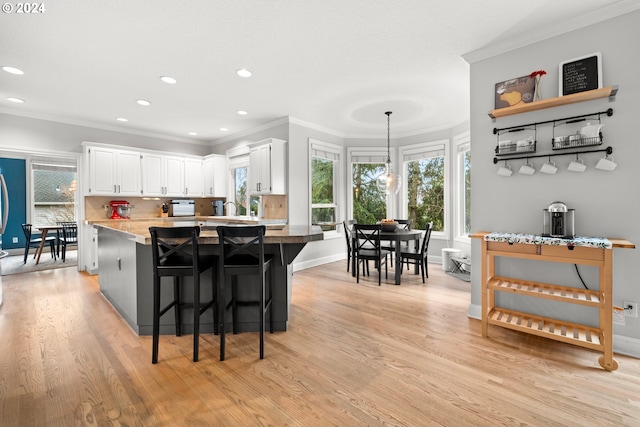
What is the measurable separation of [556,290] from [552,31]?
2191mm

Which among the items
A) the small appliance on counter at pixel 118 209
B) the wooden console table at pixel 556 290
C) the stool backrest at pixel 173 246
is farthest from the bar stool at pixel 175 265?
the small appliance on counter at pixel 118 209

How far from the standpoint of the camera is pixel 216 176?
6.55m

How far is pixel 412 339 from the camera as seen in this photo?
2604 millimetres

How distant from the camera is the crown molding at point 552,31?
2.30 metres

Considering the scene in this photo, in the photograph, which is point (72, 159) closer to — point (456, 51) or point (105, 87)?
point (105, 87)

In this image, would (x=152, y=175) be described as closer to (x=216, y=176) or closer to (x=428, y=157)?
(x=216, y=176)

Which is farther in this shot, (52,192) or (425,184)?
(52,192)

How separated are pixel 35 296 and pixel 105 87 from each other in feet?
9.27

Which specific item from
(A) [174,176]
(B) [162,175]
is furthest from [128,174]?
(A) [174,176]

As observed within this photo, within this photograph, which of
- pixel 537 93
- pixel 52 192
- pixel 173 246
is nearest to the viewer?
pixel 173 246

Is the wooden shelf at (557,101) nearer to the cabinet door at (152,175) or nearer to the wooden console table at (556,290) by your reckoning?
the wooden console table at (556,290)

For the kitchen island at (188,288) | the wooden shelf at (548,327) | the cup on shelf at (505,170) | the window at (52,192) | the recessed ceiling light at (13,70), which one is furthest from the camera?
the window at (52,192)

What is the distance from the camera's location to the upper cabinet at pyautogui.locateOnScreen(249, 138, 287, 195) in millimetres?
5090

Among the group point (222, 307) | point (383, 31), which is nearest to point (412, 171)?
point (383, 31)
